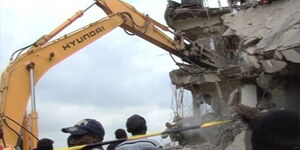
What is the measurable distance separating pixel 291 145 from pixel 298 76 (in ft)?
23.3

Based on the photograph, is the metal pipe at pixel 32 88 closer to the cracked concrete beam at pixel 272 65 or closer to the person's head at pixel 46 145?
the cracked concrete beam at pixel 272 65

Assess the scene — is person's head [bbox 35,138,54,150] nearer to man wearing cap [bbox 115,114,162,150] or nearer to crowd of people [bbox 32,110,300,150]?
crowd of people [bbox 32,110,300,150]

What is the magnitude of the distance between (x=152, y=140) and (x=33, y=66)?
6.19 m

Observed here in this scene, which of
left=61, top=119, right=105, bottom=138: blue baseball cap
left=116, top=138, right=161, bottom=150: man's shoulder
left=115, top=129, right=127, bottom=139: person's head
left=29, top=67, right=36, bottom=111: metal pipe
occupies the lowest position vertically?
left=116, top=138, right=161, bottom=150: man's shoulder

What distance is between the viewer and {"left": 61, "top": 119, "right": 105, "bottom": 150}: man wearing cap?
3.78 metres

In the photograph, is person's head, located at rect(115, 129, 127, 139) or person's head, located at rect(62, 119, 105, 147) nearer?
person's head, located at rect(62, 119, 105, 147)

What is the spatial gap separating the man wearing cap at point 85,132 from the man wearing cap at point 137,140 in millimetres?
190

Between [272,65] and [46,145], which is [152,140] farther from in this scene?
Answer: [272,65]

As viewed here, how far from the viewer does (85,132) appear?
378 cm

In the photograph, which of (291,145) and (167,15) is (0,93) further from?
(167,15)

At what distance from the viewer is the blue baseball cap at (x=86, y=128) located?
378 centimetres

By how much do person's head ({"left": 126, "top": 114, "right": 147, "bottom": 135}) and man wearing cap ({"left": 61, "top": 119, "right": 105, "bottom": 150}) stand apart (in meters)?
0.28

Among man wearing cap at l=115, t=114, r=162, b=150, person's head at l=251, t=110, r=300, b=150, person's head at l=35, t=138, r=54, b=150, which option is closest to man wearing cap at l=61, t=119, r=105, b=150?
man wearing cap at l=115, t=114, r=162, b=150

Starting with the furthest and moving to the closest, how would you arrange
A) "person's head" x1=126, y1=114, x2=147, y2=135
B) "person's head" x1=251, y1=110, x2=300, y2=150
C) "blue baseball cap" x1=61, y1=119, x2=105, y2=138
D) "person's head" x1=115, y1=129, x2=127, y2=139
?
"person's head" x1=115, y1=129, x2=127, y2=139 → "person's head" x1=126, y1=114, x2=147, y2=135 → "blue baseball cap" x1=61, y1=119, x2=105, y2=138 → "person's head" x1=251, y1=110, x2=300, y2=150
